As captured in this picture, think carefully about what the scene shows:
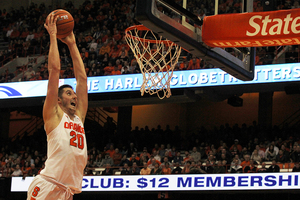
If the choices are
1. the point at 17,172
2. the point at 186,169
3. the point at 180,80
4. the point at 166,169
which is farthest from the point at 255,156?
the point at 17,172

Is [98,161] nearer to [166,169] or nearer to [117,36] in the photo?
[166,169]

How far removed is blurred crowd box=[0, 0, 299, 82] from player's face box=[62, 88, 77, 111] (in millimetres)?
10081

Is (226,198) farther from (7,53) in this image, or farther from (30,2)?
(30,2)

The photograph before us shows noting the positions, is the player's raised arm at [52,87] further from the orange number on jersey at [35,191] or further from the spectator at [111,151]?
the spectator at [111,151]

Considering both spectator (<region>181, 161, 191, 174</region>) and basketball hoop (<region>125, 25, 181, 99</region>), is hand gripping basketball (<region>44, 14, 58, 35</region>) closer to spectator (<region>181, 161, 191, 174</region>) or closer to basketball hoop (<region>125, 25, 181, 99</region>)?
basketball hoop (<region>125, 25, 181, 99</region>)

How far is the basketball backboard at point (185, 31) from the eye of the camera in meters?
4.98

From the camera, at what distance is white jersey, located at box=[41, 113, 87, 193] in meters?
3.44

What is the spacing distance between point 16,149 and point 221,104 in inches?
375

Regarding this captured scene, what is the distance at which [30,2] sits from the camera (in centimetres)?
2488

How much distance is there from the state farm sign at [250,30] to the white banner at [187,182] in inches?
299

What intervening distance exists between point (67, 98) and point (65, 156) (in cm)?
46

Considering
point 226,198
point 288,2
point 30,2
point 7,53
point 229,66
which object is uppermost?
point 30,2

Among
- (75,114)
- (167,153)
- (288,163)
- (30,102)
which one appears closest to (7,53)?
(30,102)

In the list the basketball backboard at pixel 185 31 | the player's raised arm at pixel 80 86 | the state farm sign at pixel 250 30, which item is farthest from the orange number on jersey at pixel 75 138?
the state farm sign at pixel 250 30
